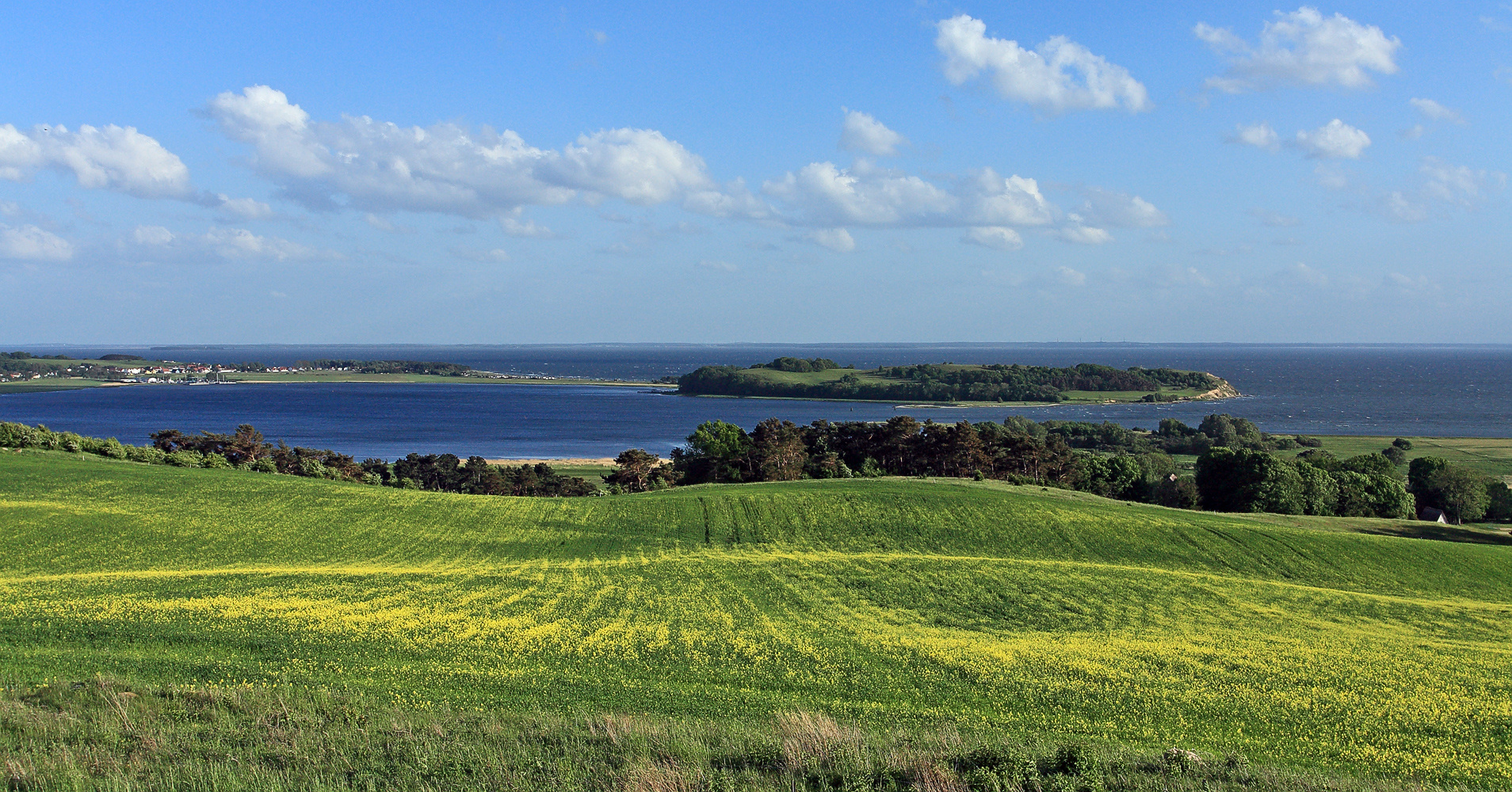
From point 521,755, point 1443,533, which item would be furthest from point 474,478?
point 521,755

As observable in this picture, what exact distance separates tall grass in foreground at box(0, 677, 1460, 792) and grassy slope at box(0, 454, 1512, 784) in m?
1.91

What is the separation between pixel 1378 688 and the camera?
15.9 meters

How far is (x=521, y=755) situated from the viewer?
9.84 m

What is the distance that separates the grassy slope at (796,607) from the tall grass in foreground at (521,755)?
1.91 metres

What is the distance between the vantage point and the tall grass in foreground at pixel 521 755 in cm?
883

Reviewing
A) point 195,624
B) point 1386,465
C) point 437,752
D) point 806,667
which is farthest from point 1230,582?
point 1386,465

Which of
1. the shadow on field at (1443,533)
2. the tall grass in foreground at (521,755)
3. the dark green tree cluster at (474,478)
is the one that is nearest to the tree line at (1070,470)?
the dark green tree cluster at (474,478)

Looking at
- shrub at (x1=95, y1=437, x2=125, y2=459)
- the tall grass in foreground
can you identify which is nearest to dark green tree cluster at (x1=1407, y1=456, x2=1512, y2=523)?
the tall grass in foreground

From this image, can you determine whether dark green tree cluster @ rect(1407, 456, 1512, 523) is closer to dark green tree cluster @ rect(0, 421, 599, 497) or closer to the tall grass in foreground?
dark green tree cluster @ rect(0, 421, 599, 497)

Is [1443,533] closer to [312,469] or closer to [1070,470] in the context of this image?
[1070,470]

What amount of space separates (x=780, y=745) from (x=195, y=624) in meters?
14.5

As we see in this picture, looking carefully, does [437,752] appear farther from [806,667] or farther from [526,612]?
[526,612]

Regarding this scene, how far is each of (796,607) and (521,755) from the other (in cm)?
1449

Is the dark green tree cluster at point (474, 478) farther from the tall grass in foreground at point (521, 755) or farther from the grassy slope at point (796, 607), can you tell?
the tall grass in foreground at point (521, 755)
